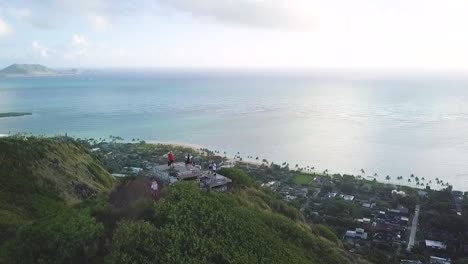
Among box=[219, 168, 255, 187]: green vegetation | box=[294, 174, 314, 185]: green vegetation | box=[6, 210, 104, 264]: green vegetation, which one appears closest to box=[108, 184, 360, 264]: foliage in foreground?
box=[6, 210, 104, 264]: green vegetation

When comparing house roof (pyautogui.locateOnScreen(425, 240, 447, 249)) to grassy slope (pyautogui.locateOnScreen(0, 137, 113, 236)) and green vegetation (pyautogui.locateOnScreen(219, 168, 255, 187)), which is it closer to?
green vegetation (pyautogui.locateOnScreen(219, 168, 255, 187))

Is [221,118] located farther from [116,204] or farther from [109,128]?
[116,204]

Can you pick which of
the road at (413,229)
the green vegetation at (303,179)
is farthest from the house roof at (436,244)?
the green vegetation at (303,179)

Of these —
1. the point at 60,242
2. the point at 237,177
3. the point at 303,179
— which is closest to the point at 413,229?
the point at 303,179

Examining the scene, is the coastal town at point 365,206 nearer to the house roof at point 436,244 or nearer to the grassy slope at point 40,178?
the house roof at point 436,244

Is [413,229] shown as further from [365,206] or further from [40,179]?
[40,179]

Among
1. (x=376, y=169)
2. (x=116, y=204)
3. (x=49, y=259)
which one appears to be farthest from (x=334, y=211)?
(x=49, y=259)
